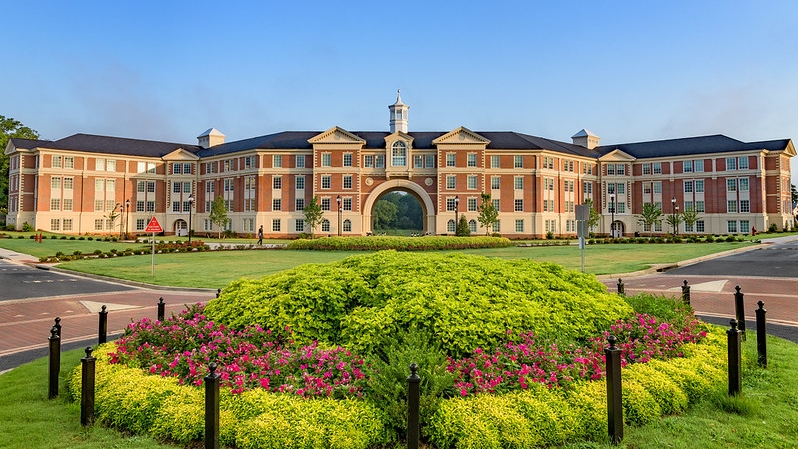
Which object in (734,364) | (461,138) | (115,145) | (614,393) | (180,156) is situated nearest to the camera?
(614,393)

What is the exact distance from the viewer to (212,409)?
391 centimetres

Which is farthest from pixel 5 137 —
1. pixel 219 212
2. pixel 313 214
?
pixel 313 214

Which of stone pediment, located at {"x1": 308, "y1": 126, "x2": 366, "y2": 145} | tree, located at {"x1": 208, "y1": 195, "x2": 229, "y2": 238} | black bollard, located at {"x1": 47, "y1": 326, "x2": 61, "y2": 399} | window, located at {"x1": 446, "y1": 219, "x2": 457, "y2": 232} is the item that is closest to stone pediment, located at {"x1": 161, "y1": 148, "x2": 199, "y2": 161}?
tree, located at {"x1": 208, "y1": 195, "x2": 229, "y2": 238}

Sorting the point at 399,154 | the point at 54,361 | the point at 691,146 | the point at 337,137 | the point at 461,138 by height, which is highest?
the point at 337,137

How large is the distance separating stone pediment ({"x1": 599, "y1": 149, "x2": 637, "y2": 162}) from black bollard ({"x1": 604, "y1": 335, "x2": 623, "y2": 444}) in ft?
230

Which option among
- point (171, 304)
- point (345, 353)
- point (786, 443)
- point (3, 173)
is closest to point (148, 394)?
point (345, 353)

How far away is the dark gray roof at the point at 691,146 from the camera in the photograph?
6119 cm

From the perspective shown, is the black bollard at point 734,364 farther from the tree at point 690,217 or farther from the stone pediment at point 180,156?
the stone pediment at point 180,156

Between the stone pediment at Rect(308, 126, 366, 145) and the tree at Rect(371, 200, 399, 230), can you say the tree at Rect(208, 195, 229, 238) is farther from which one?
the tree at Rect(371, 200, 399, 230)

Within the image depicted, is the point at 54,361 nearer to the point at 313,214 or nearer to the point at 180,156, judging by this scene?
the point at 313,214

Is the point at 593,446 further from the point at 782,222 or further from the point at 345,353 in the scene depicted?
the point at 782,222

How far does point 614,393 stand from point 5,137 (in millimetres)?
92543

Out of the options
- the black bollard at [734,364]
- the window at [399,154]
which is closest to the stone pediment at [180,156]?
the window at [399,154]

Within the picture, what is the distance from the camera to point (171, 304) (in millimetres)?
13383
